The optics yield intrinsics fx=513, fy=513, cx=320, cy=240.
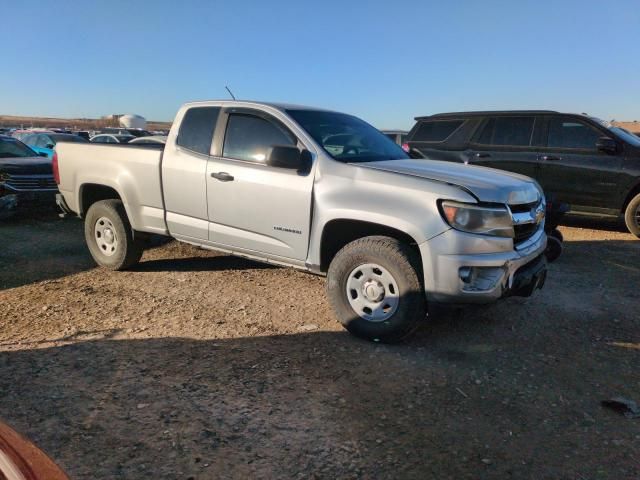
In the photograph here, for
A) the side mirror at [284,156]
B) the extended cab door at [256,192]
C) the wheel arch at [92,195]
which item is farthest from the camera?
the wheel arch at [92,195]

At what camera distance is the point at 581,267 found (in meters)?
6.17

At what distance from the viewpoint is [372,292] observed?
3912 mm

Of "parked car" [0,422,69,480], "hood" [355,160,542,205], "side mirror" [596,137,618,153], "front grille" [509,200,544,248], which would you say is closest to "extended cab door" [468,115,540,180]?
"side mirror" [596,137,618,153]

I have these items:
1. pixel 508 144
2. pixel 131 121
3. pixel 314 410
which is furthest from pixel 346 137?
pixel 131 121

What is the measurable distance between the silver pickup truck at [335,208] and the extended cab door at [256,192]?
A: 0.01 meters

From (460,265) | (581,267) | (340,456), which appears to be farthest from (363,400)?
(581,267)

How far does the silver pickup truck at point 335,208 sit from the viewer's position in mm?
3578

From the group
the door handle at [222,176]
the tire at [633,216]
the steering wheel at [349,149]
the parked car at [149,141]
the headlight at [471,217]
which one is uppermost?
the steering wheel at [349,149]

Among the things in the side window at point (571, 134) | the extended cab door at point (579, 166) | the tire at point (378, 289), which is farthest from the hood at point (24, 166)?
the side window at point (571, 134)

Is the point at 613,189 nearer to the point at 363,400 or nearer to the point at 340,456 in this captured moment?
the point at 363,400

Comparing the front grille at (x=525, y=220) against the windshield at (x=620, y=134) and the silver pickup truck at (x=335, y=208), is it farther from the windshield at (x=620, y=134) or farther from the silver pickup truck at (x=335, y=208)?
the windshield at (x=620, y=134)

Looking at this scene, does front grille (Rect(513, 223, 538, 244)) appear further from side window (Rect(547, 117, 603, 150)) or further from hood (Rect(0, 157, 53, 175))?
hood (Rect(0, 157, 53, 175))

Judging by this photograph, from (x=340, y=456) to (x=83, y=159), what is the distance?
459 centimetres

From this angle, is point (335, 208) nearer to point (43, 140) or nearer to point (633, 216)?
point (633, 216)
